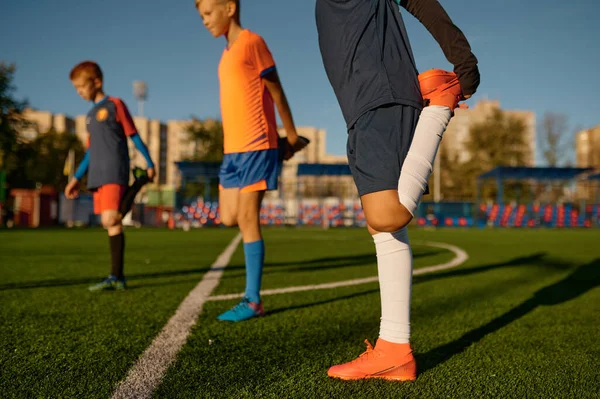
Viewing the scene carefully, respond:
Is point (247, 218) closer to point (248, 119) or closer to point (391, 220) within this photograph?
point (248, 119)

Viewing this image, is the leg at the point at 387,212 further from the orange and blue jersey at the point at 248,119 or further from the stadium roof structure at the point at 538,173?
the stadium roof structure at the point at 538,173

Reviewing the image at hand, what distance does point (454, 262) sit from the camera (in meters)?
6.87

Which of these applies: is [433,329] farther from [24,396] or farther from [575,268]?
[575,268]

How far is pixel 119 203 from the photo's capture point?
14.1ft

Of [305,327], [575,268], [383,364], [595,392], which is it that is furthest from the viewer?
[575,268]

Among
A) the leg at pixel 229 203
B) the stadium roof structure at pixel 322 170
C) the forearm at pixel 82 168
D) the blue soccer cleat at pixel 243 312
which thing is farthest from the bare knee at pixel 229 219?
the stadium roof structure at pixel 322 170

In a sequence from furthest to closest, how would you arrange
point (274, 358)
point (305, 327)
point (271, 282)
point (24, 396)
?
point (271, 282), point (305, 327), point (274, 358), point (24, 396)

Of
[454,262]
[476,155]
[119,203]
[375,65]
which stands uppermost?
[476,155]

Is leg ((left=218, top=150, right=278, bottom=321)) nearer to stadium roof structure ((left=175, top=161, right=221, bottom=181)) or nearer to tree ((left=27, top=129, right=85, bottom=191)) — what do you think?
stadium roof structure ((left=175, top=161, right=221, bottom=181))

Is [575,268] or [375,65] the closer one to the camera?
[375,65]

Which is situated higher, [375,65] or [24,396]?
[375,65]

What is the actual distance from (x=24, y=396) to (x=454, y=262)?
611 cm

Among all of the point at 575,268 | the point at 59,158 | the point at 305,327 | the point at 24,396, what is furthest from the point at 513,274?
the point at 59,158

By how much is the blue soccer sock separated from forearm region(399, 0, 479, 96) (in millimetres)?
1812
